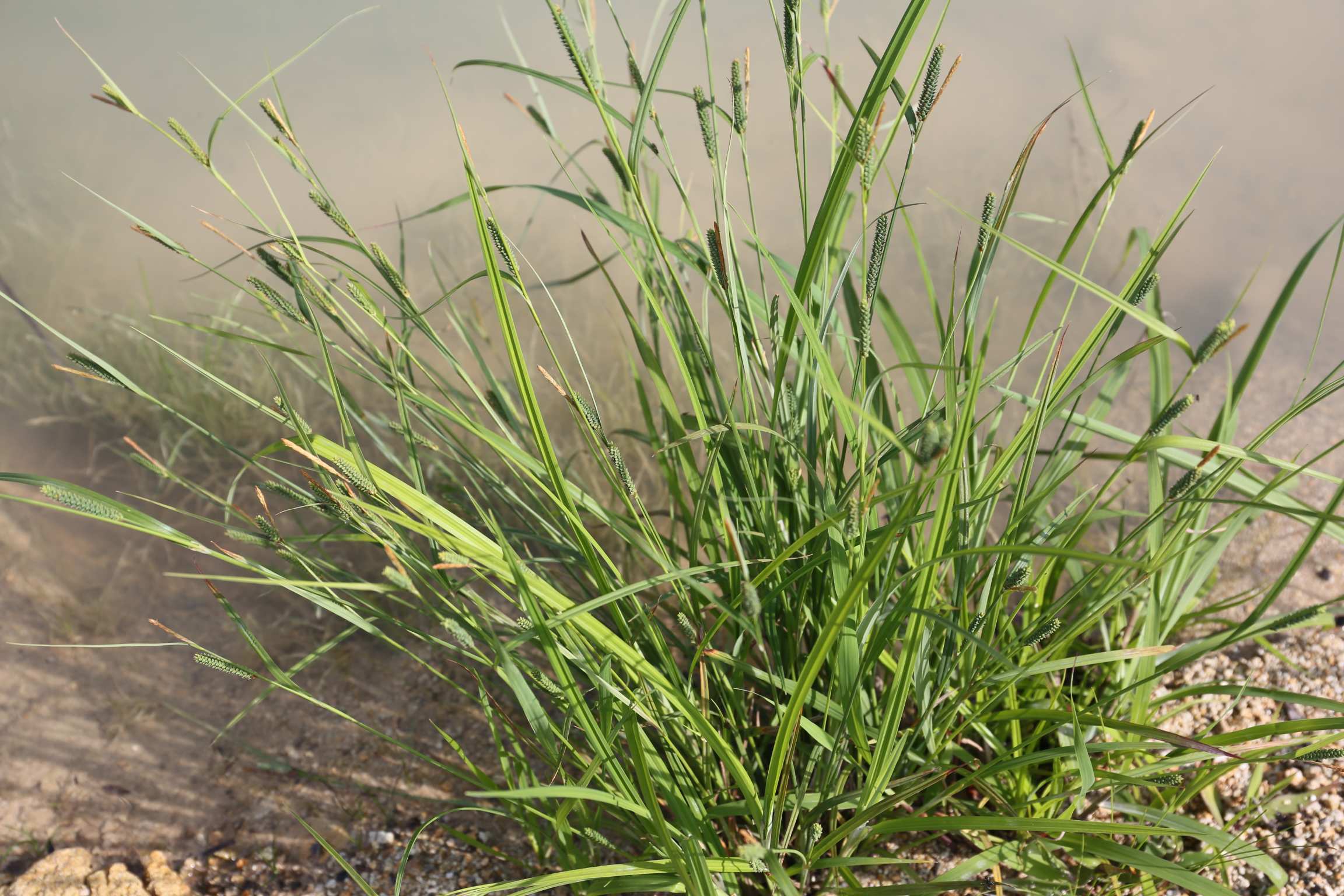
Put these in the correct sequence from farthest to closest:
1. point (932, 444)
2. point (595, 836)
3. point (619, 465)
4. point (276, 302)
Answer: point (595, 836) < point (276, 302) < point (619, 465) < point (932, 444)

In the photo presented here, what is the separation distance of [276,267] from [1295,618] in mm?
1140

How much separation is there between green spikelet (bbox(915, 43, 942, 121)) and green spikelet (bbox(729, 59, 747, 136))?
0.59 ft

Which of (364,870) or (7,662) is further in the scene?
(7,662)

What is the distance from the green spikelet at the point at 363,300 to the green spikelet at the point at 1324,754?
3.52 ft

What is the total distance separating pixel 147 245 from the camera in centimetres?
337

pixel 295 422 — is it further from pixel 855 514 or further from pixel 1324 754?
pixel 1324 754

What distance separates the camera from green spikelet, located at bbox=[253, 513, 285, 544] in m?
0.83

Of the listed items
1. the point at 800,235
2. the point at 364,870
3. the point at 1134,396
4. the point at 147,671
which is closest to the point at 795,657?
the point at 364,870

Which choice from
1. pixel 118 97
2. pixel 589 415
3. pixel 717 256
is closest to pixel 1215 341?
pixel 717 256

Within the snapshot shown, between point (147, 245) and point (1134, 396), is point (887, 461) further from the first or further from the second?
point (147, 245)

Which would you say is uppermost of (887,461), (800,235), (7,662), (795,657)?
(800,235)

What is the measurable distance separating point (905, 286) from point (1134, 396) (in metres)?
0.78

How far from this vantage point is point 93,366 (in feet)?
2.61

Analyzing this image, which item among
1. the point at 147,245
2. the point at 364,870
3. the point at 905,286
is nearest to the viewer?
the point at 364,870
